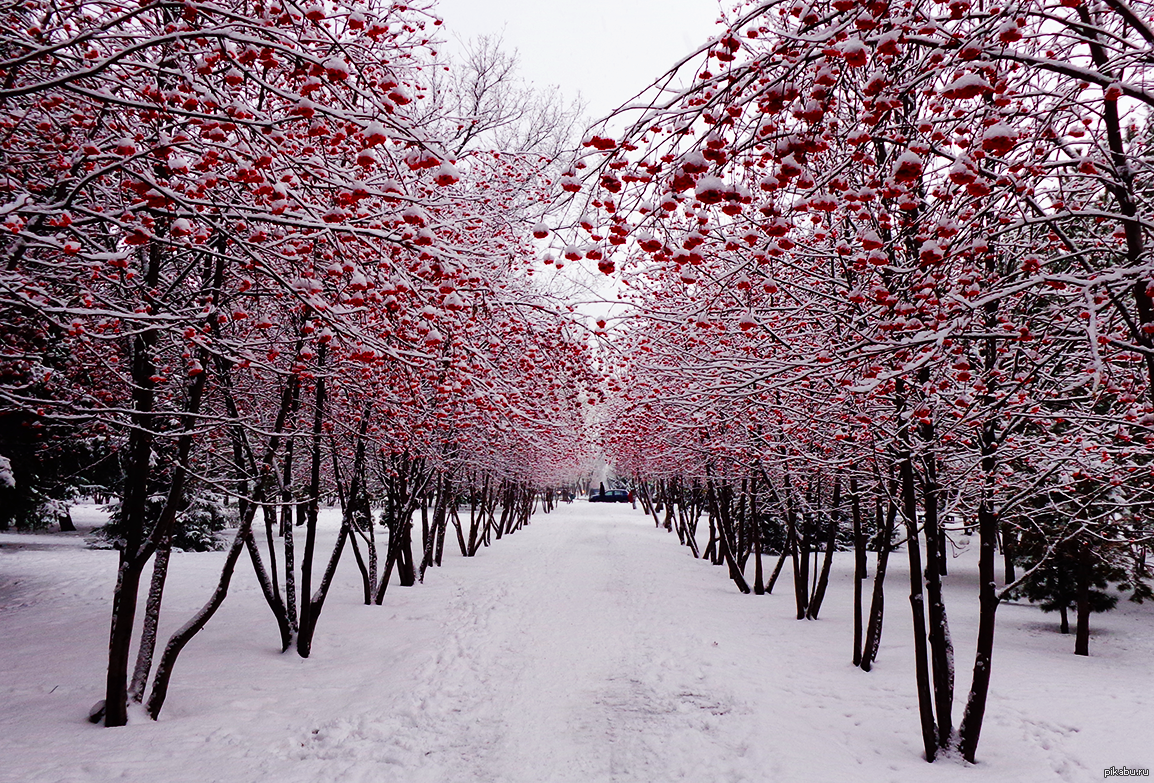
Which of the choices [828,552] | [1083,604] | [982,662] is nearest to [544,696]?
[982,662]

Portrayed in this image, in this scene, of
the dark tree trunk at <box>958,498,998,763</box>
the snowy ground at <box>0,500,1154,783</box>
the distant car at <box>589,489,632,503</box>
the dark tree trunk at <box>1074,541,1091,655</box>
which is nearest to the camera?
the snowy ground at <box>0,500,1154,783</box>

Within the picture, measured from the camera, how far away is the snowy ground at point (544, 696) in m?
5.03

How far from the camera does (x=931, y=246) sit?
11.0ft

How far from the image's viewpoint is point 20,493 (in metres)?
10.9

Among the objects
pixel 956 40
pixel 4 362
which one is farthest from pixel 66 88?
pixel 956 40

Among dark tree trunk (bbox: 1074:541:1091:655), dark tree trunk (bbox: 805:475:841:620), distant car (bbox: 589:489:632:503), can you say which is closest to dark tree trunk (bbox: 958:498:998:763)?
dark tree trunk (bbox: 805:475:841:620)

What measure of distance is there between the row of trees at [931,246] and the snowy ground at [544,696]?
3.19 ft

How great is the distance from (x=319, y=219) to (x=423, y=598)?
994 cm

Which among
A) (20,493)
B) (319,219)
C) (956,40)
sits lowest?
(20,493)

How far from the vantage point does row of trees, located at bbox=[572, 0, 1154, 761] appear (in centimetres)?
289

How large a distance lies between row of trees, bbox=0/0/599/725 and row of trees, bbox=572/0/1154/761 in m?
1.49

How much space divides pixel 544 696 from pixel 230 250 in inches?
209

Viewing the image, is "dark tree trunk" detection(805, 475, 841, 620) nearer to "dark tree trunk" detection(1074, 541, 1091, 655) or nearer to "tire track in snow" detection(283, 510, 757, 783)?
"tire track in snow" detection(283, 510, 757, 783)

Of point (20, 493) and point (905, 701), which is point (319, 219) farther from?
point (20, 493)
